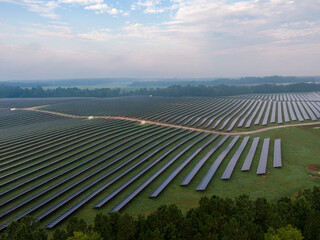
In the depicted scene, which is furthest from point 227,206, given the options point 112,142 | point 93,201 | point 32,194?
point 112,142

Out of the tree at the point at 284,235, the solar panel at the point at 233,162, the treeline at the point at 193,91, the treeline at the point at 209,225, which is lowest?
the solar panel at the point at 233,162

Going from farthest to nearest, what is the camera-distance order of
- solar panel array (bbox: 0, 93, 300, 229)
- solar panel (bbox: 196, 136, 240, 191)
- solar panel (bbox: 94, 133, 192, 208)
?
solar panel (bbox: 196, 136, 240, 191)
solar panel array (bbox: 0, 93, 300, 229)
solar panel (bbox: 94, 133, 192, 208)

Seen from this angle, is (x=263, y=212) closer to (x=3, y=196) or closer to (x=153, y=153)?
(x=153, y=153)

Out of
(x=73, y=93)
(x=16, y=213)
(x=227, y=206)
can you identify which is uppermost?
(x=73, y=93)

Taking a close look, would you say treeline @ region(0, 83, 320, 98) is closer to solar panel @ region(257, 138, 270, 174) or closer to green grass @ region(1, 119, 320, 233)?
solar panel @ region(257, 138, 270, 174)

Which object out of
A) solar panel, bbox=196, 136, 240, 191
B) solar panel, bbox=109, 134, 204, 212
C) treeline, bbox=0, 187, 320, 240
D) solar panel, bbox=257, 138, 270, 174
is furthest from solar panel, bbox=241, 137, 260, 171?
treeline, bbox=0, 187, 320, 240

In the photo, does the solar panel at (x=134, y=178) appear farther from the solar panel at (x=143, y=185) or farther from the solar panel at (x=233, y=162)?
the solar panel at (x=233, y=162)

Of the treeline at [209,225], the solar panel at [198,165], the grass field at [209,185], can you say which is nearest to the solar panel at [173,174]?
the grass field at [209,185]

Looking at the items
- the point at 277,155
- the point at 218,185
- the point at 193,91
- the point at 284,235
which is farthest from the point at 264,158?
the point at 193,91
